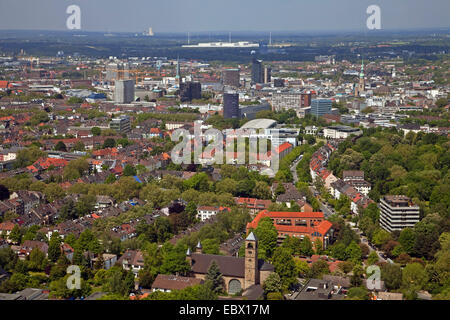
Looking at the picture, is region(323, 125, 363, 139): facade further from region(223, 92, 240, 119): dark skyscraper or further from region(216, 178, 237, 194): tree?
region(216, 178, 237, 194): tree

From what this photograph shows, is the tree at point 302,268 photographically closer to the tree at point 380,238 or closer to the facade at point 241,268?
the facade at point 241,268

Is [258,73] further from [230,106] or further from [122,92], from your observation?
[230,106]

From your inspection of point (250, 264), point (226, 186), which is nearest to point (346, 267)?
point (250, 264)

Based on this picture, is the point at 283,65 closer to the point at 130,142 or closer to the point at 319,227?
the point at 130,142

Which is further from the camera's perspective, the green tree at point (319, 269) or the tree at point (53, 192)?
the tree at point (53, 192)

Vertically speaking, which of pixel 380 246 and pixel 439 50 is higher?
pixel 439 50

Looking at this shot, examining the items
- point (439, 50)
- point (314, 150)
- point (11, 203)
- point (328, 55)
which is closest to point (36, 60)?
point (328, 55)

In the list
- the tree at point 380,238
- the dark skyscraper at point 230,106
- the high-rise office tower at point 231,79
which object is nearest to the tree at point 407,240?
the tree at point 380,238
